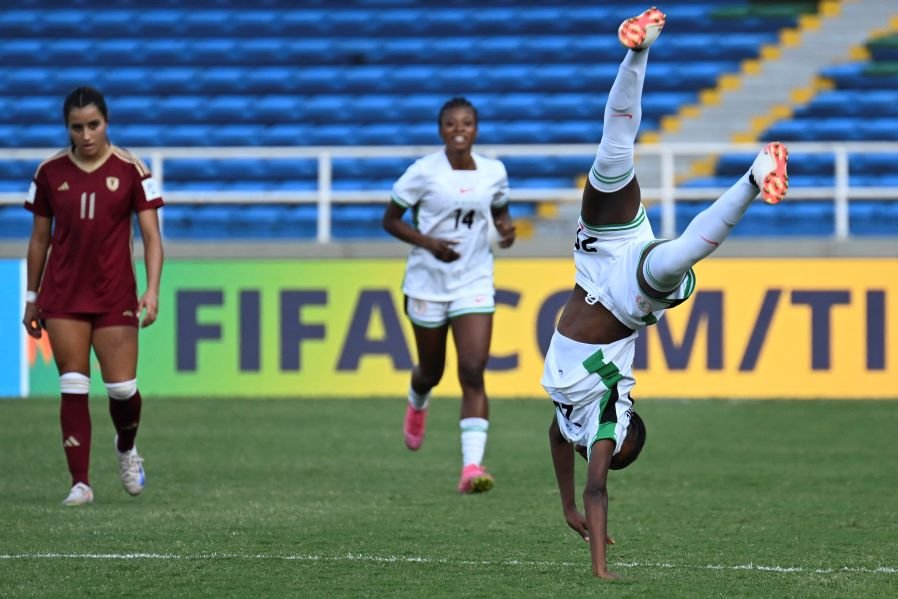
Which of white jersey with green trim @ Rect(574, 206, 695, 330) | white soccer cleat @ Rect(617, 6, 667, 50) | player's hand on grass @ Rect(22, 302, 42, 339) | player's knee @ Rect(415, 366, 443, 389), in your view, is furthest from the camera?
player's knee @ Rect(415, 366, 443, 389)

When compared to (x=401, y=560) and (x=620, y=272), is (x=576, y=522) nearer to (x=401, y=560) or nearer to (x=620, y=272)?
(x=401, y=560)

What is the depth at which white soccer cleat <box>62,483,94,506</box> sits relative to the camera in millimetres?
8125

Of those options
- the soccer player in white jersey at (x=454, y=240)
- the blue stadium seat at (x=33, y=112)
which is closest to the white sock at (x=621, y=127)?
the soccer player in white jersey at (x=454, y=240)

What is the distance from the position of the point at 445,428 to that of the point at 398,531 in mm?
4833

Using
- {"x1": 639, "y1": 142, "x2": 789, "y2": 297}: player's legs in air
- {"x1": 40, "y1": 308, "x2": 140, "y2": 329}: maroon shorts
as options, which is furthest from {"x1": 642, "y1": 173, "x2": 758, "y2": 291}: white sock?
{"x1": 40, "y1": 308, "x2": 140, "y2": 329}: maroon shorts

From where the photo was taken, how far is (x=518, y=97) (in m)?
19.3

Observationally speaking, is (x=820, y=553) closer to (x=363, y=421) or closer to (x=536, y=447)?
(x=536, y=447)

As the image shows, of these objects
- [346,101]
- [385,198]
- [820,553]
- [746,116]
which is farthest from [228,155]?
[820,553]

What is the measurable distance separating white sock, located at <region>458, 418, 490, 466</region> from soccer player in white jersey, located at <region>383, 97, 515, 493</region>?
0.09 meters

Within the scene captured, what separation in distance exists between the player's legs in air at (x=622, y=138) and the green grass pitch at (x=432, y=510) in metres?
1.37

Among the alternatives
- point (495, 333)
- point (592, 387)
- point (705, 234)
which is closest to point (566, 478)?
point (592, 387)

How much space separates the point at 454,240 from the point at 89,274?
7.21ft

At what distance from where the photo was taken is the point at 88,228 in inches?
318

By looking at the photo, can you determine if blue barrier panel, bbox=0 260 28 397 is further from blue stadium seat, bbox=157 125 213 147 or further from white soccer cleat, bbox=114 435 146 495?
white soccer cleat, bbox=114 435 146 495
